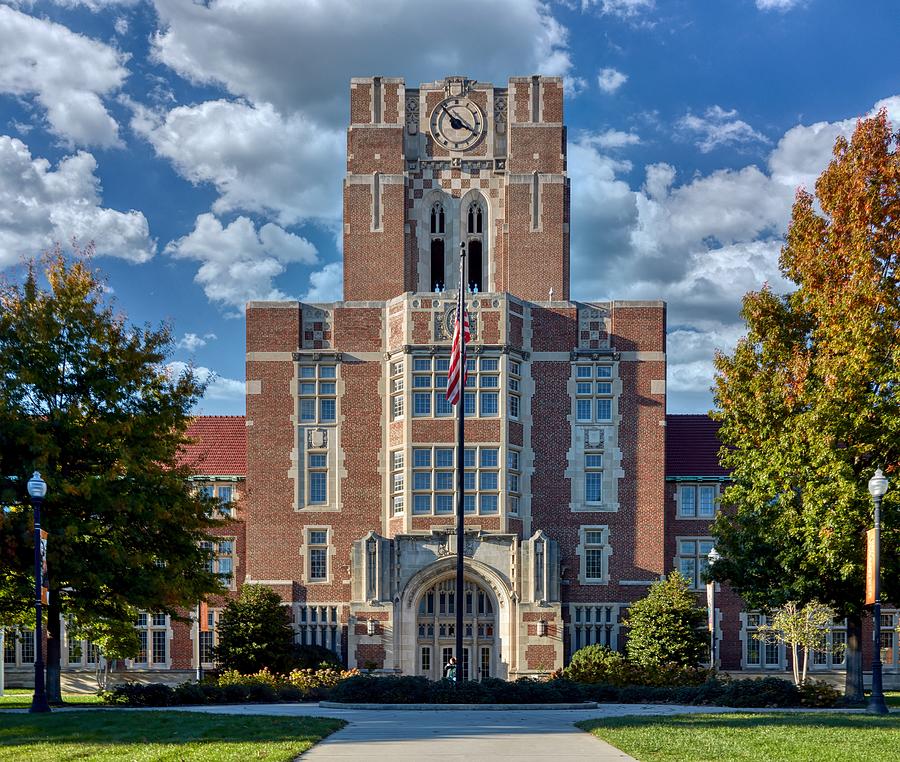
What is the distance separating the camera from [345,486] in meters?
44.5

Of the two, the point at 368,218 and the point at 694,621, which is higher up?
the point at 368,218

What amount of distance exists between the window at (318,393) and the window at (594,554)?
10.4 metres

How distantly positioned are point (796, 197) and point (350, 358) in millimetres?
19302

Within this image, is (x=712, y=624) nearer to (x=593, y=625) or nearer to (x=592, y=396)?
(x=593, y=625)

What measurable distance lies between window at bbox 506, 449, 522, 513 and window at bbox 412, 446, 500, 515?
0.39 m

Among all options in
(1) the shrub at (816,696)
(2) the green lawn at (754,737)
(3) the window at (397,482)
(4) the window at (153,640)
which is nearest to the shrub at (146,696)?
(2) the green lawn at (754,737)

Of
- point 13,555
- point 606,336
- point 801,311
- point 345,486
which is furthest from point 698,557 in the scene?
point 13,555

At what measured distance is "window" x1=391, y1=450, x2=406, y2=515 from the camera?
43719mm

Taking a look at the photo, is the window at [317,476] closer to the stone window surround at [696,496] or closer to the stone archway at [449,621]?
the stone archway at [449,621]

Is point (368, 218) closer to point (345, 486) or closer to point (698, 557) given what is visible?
point (345, 486)

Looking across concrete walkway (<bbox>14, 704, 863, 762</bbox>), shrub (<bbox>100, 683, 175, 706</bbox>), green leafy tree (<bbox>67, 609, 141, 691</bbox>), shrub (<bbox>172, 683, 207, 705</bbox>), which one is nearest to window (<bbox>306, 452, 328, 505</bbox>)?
green leafy tree (<bbox>67, 609, 141, 691</bbox>)

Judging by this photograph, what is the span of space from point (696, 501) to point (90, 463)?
24339 mm

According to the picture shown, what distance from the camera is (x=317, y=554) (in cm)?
4453

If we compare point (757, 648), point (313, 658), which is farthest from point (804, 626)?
point (313, 658)
